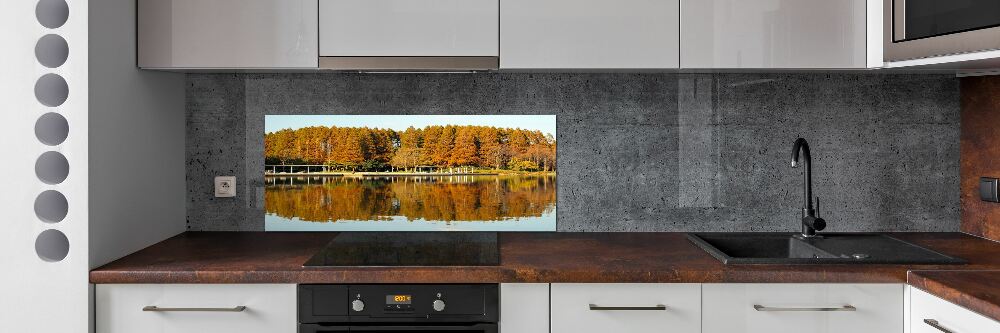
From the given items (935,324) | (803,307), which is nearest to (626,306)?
(803,307)

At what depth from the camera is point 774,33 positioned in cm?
219

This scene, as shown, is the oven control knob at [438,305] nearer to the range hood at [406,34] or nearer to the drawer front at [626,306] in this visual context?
the drawer front at [626,306]

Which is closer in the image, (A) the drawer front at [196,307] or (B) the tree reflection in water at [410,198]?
(A) the drawer front at [196,307]

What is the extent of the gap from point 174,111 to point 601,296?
1586 mm

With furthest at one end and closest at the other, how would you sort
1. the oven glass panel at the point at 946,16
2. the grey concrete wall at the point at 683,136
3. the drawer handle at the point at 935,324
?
1. the grey concrete wall at the point at 683,136
2. the oven glass panel at the point at 946,16
3. the drawer handle at the point at 935,324

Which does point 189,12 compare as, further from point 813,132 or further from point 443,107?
point 813,132

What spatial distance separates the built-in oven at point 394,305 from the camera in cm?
188

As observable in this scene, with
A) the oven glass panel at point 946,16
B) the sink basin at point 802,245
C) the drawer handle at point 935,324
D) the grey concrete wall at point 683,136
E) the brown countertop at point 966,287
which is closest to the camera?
the brown countertop at point 966,287

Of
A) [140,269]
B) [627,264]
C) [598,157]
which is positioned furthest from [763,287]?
[140,269]

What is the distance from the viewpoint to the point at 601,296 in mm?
1901
